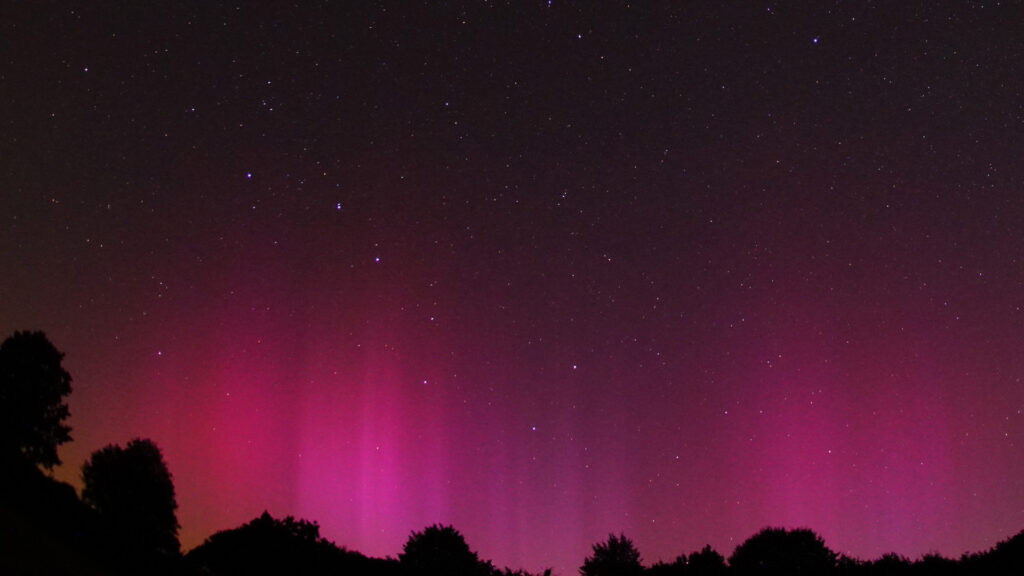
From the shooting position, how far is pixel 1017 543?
17.1m

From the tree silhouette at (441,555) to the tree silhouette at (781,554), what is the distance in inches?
335

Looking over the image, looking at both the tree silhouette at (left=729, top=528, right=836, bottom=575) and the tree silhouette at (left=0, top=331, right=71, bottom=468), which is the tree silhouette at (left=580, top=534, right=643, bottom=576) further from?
the tree silhouette at (left=0, top=331, right=71, bottom=468)

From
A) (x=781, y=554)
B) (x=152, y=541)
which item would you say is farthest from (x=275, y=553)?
(x=781, y=554)

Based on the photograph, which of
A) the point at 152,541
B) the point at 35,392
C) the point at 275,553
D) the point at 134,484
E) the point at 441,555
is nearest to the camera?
the point at 275,553

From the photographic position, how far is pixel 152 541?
22438mm

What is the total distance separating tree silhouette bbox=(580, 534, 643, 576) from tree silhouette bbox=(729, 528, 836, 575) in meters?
3.80

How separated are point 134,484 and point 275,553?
1637 centimetres

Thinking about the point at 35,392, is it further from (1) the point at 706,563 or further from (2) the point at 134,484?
(1) the point at 706,563

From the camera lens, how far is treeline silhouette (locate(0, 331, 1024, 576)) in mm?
13677

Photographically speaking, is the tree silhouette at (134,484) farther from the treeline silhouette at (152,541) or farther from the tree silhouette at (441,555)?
the tree silhouette at (441,555)

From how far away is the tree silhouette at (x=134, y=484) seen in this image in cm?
3150

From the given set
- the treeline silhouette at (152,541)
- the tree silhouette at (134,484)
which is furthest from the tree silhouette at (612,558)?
the tree silhouette at (134,484)

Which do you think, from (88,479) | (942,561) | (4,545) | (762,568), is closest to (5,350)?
(88,479)

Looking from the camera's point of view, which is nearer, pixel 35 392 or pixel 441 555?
pixel 441 555
